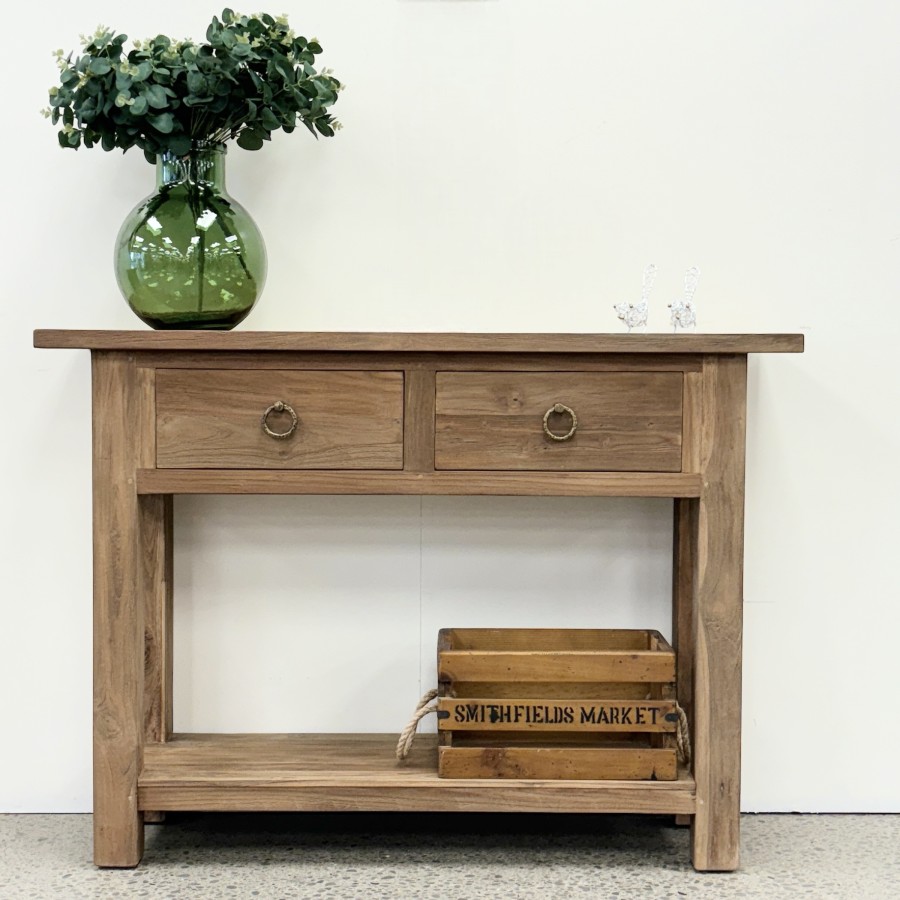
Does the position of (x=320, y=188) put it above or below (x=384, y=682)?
above

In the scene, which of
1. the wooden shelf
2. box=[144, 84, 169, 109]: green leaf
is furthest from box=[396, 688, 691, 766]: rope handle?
box=[144, 84, 169, 109]: green leaf

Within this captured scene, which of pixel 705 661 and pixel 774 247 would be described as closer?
pixel 705 661

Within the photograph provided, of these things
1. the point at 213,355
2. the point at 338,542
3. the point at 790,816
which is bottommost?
the point at 790,816

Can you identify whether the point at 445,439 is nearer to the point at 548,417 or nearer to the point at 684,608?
the point at 548,417

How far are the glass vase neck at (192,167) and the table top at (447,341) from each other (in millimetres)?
289

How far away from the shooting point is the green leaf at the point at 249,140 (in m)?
1.71

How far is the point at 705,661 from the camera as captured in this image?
5.30 feet

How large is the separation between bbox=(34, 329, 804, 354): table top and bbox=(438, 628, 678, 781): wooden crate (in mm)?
478

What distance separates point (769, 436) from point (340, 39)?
105 centimetres

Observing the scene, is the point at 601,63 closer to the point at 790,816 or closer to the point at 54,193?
the point at 54,193

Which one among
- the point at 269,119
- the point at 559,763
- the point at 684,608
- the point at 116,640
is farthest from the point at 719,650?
the point at 269,119

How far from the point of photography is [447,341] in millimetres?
1559

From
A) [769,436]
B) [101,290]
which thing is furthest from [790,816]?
[101,290]

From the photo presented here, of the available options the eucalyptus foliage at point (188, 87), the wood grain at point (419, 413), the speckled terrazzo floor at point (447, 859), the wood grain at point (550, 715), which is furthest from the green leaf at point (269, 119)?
the speckled terrazzo floor at point (447, 859)
